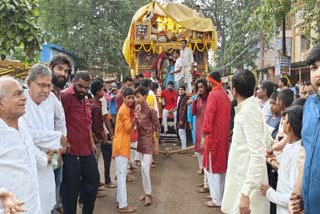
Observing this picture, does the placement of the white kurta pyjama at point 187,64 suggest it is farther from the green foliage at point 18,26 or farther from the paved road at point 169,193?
the green foliage at point 18,26

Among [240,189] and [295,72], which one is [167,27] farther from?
[295,72]

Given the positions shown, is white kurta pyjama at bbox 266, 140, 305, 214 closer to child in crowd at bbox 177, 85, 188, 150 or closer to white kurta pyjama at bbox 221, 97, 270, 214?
white kurta pyjama at bbox 221, 97, 270, 214

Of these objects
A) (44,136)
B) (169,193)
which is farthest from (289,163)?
(169,193)

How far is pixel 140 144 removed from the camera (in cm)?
609

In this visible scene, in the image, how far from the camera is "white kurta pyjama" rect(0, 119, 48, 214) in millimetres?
2732

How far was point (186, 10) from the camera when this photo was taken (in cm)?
1327

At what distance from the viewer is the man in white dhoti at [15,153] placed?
2.74 m

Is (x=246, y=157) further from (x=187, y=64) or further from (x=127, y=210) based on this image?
(x=187, y=64)

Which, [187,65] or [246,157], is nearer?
[246,157]

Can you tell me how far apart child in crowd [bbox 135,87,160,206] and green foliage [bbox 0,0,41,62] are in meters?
2.01

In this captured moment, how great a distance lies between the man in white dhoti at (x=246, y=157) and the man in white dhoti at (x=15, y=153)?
1.72m

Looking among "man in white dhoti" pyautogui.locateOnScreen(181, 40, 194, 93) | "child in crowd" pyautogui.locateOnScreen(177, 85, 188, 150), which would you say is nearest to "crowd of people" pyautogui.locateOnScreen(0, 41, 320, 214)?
"child in crowd" pyautogui.locateOnScreen(177, 85, 188, 150)

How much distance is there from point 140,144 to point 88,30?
21130 mm

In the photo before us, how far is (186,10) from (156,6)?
1.10m
